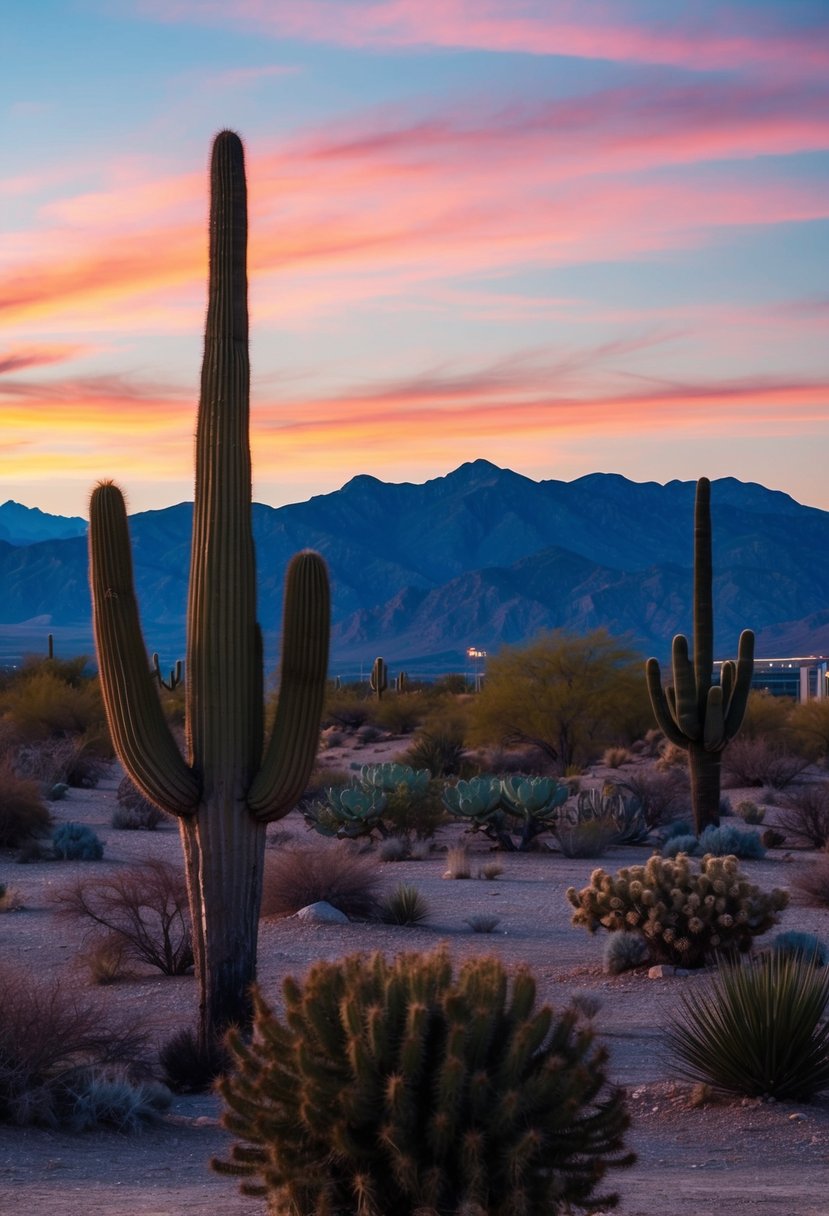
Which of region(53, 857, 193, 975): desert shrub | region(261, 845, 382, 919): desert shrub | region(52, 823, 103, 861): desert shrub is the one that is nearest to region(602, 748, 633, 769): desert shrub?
region(52, 823, 103, 861): desert shrub

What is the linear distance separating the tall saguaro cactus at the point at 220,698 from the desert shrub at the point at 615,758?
89.3ft

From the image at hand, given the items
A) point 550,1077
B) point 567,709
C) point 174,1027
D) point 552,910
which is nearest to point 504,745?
point 567,709

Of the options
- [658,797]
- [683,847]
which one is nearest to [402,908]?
[683,847]

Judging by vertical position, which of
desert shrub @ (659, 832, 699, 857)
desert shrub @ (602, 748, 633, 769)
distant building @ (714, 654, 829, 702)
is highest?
distant building @ (714, 654, 829, 702)

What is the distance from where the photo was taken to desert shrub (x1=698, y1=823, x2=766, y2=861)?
20.1 meters

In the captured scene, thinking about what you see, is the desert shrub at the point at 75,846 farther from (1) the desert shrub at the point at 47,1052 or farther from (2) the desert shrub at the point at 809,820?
(1) the desert shrub at the point at 47,1052

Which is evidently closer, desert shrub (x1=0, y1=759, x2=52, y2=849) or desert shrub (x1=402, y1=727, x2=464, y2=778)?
desert shrub (x1=0, y1=759, x2=52, y2=849)

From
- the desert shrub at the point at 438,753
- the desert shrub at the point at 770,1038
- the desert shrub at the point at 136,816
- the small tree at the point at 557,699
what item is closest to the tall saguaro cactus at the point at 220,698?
the desert shrub at the point at 770,1038

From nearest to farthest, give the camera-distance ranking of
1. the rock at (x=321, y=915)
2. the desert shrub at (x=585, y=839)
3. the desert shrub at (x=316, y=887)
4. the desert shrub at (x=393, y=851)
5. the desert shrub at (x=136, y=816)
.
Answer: the rock at (x=321, y=915), the desert shrub at (x=316, y=887), the desert shrub at (x=393, y=851), the desert shrub at (x=585, y=839), the desert shrub at (x=136, y=816)

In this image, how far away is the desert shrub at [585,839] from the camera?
22.2 m

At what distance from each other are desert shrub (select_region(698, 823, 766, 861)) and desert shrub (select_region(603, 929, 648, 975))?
6569mm

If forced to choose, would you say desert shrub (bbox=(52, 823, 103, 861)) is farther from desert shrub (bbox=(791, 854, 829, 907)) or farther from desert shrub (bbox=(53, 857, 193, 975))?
desert shrub (bbox=(791, 854, 829, 907))

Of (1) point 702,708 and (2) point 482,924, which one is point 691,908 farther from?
(1) point 702,708

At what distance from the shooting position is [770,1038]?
8984 millimetres
